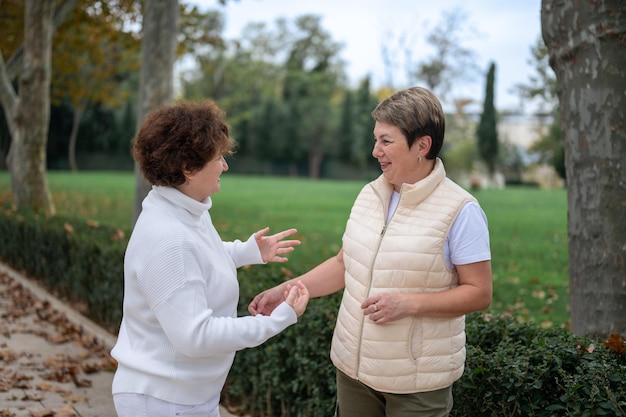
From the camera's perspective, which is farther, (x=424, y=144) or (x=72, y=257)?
(x=72, y=257)

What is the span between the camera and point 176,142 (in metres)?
2.55

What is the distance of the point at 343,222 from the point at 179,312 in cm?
1786

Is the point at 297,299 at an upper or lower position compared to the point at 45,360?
upper

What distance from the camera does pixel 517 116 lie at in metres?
64.4

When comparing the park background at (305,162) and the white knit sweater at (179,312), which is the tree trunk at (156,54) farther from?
the white knit sweater at (179,312)

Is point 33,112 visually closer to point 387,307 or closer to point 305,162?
point 387,307

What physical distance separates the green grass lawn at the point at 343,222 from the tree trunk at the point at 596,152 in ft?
8.82

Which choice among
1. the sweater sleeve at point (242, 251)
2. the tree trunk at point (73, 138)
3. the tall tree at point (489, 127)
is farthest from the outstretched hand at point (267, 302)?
the tree trunk at point (73, 138)

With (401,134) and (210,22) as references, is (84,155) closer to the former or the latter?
(210,22)

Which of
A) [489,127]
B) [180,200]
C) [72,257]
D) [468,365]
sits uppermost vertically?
[489,127]

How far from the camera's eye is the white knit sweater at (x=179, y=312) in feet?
7.91

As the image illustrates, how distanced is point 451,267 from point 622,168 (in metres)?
2.28

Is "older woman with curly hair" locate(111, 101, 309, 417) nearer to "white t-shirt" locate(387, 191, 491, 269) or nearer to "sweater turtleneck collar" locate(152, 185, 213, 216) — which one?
"sweater turtleneck collar" locate(152, 185, 213, 216)

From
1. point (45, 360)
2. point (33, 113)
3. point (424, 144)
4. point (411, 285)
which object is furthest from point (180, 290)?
point (33, 113)
